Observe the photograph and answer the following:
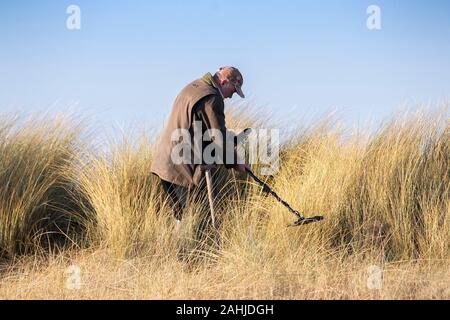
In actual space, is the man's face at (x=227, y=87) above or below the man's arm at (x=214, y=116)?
above

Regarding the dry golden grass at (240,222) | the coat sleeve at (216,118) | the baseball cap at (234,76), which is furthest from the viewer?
the baseball cap at (234,76)

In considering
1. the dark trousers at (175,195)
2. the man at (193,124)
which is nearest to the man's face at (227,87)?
the man at (193,124)

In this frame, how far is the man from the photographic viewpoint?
6297 millimetres

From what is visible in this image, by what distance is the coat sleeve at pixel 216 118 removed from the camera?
20.5ft

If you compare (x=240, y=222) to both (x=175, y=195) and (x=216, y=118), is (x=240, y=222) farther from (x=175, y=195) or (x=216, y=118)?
(x=216, y=118)

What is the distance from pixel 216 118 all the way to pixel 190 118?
258mm

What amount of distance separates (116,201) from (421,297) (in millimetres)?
3038

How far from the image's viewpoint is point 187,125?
20.9 feet

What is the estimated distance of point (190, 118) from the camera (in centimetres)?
636

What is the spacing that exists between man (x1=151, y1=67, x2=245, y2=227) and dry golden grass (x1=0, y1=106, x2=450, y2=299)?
29 cm

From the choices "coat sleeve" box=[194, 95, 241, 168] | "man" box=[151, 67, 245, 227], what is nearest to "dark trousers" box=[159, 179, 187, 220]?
"man" box=[151, 67, 245, 227]

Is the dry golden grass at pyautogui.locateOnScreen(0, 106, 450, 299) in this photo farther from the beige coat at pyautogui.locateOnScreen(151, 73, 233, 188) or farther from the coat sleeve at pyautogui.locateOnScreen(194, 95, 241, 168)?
the coat sleeve at pyautogui.locateOnScreen(194, 95, 241, 168)

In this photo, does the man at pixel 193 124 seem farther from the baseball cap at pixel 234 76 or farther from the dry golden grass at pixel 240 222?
the dry golden grass at pixel 240 222

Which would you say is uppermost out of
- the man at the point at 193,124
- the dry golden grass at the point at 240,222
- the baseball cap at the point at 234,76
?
the baseball cap at the point at 234,76
